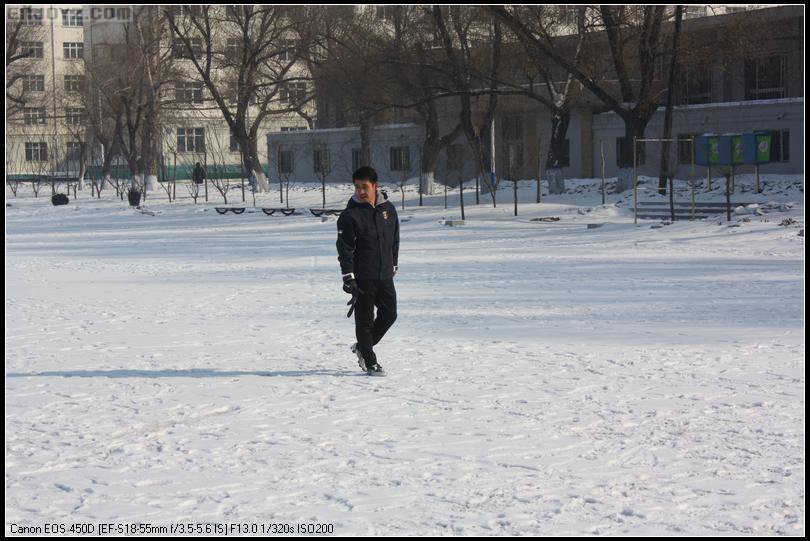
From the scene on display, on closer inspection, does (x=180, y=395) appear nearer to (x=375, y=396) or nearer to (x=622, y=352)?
(x=375, y=396)

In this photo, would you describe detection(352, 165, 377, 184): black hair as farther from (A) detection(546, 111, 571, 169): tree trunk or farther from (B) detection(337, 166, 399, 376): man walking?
(A) detection(546, 111, 571, 169): tree trunk

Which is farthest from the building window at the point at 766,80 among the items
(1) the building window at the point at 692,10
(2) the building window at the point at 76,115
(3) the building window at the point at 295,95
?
(2) the building window at the point at 76,115

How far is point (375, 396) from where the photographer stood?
9055 millimetres

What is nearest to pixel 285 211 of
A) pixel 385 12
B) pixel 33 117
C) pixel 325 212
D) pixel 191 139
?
pixel 325 212

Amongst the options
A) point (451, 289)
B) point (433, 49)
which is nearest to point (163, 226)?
point (433, 49)

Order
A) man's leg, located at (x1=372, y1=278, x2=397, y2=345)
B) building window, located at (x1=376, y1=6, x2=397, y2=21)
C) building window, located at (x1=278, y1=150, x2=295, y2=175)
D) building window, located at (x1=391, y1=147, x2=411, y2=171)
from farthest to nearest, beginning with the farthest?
building window, located at (x1=278, y1=150, x2=295, y2=175) → building window, located at (x1=391, y1=147, x2=411, y2=171) → building window, located at (x1=376, y1=6, x2=397, y2=21) → man's leg, located at (x1=372, y1=278, x2=397, y2=345)

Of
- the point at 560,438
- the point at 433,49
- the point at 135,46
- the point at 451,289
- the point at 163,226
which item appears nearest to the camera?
the point at 560,438

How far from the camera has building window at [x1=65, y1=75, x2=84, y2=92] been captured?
2947 inches

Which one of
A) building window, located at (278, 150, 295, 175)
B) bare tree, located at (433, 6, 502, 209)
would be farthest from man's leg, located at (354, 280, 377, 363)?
building window, located at (278, 150, 295, 175)

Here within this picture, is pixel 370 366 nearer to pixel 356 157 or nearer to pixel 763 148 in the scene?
pixel 763 148

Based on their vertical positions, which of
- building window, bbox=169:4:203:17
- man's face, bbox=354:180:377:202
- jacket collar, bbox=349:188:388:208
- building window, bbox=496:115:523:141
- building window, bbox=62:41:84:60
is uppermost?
building window, bbox=62:41:84:60

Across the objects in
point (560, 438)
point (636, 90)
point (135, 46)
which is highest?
point (135, 46)

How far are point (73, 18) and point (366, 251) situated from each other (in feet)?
333

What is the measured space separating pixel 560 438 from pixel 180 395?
119 inches
